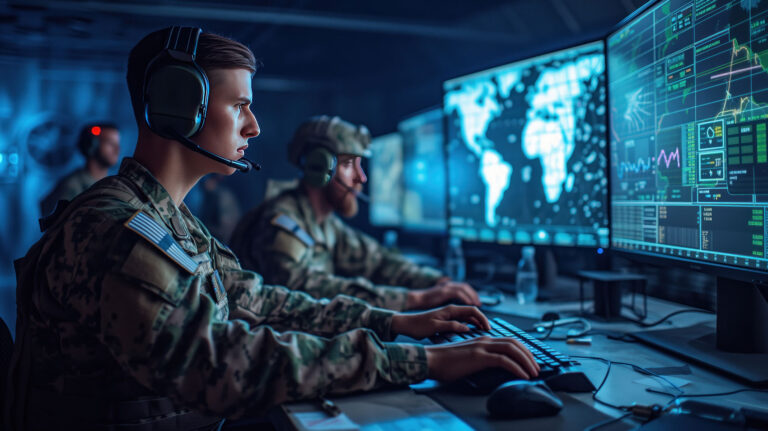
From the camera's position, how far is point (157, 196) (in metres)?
0.83

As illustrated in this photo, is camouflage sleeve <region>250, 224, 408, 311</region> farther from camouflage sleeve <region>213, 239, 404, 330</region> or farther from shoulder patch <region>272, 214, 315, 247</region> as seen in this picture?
camouflage sleeve <region>213, 239, 404, 330</region>

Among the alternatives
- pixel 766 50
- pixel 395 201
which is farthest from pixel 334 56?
pixel 766 50

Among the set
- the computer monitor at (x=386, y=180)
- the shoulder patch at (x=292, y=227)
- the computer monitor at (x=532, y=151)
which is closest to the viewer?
the computer monitor at (x=532, y=151)

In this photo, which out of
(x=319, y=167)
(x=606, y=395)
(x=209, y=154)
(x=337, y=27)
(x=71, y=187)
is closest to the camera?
(x=606, y=395)

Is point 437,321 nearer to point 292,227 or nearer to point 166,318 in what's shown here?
point 166,318

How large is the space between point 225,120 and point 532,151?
933 millimetres

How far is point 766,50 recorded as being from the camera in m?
0.75

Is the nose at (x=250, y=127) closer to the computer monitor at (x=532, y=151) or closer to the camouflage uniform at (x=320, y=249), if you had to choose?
the camouflage uniform at (x=320, y=249)

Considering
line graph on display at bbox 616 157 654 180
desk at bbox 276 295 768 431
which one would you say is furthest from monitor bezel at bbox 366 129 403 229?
desk at bbox 276 295 768 431

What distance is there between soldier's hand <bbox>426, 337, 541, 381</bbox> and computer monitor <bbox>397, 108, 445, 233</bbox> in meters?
1.40

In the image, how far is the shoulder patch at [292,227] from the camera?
5.16 ft

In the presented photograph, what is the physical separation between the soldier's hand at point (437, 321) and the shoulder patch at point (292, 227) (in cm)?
64

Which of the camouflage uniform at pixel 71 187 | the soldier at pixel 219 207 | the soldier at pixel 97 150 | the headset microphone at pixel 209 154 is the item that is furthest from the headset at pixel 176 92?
the soldier at pixel 219 207

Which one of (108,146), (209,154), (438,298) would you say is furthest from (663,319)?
(108,146)
